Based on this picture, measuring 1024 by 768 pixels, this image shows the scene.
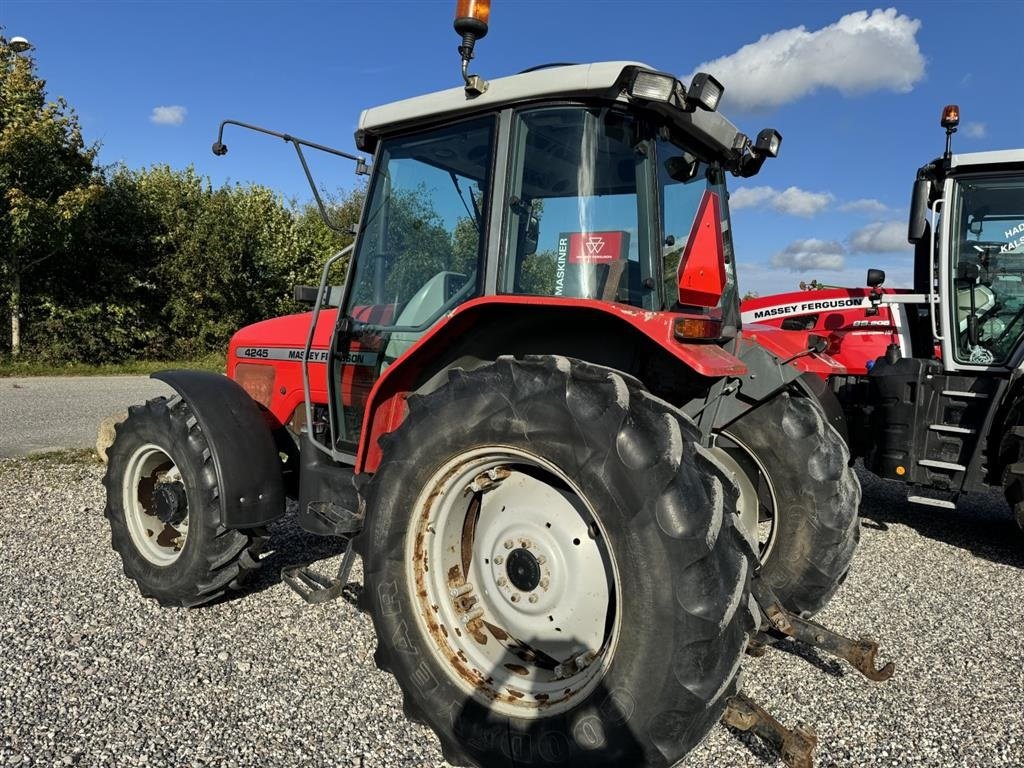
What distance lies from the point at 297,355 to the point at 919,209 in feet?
15.1

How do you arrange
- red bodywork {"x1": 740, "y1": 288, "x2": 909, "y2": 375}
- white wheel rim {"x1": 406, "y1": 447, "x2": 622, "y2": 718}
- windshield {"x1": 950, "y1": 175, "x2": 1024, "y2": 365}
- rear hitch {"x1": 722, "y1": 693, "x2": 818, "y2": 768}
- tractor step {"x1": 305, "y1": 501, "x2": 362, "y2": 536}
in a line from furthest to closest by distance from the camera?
red bodywork {"x1": 740, "y1": 288, "x2": 909, "y2": 375} < windshield {"x1": 950, "y1": 175, "x2": 1024, "y2": 365} < tractor step {"x1": 305, "y1": 501, "x2": 362, "y2": 536} < white wheel rim {"x1": 406, "y1": 447, "x2": 622, "y2": 718} < rear hitch {"x1": 722, "y1": 693, "x2": 818, "y2": 768}

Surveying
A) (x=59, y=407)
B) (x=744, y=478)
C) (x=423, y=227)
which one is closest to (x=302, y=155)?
(x=423, y=227)

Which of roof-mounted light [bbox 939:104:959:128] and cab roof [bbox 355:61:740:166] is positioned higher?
roof-mounted light [bbox 939:104:959:128]

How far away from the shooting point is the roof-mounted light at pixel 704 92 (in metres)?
2.38

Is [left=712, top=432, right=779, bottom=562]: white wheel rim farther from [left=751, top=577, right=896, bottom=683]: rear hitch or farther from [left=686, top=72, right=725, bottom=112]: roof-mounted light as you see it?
[left=686, top=72, right=725, bottom=112]: roof-mounted light

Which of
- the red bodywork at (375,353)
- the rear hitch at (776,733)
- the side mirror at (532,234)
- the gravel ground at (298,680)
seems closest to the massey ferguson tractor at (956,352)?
the gravel ground at (298,680)

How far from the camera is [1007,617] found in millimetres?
3904

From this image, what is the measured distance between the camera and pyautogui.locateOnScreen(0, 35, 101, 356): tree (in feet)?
46.5

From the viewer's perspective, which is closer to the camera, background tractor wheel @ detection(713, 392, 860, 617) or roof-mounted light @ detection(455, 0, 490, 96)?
roof-mounted light @ detection(455, 0, 490, 96)

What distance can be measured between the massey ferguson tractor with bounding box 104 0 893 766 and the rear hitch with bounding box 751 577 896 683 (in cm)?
1

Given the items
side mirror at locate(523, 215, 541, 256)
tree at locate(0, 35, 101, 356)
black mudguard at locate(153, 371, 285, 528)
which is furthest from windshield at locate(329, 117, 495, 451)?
tree at locate(0, 35, 101, 356)

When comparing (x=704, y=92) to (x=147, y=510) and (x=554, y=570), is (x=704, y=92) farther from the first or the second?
(x=147, y=510)

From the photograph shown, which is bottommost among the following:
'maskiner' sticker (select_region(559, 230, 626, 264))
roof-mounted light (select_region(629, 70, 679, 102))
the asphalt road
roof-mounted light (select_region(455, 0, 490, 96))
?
the asphalt road

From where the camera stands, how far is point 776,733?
2098 mm
